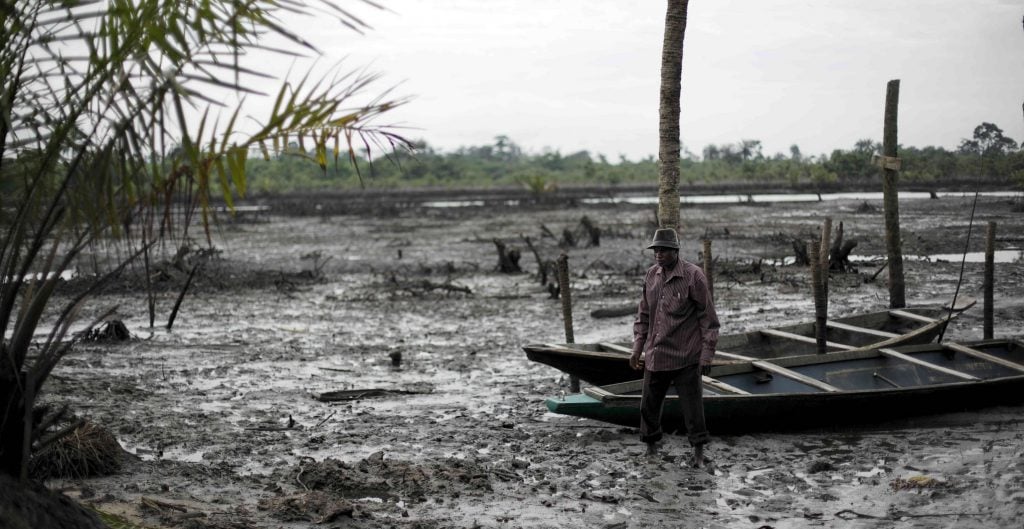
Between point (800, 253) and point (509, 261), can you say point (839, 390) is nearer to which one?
point (800, 253)

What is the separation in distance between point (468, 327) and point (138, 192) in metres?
10.4

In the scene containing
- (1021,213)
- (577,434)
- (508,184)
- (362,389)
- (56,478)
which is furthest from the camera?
(508,184)

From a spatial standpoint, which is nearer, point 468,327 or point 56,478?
point 56,478

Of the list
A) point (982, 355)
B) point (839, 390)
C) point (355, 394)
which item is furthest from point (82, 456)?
point (982, 355)

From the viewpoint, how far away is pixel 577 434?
831 cm

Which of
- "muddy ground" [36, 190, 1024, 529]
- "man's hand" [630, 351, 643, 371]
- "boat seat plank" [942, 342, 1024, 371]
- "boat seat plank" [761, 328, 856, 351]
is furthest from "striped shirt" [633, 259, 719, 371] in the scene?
"boat seat plank" [942, 342, 1024, 371]

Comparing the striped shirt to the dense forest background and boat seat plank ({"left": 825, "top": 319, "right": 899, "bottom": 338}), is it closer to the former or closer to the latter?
boat seat plank ({"left": 825, "top": 319, "right": 899, "bottom": 338})

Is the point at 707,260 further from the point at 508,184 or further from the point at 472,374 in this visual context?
the point at 508,184

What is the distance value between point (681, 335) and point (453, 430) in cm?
245

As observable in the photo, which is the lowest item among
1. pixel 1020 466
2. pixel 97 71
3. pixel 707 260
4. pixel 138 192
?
pixel 1020 466

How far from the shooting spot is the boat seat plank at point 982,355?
9026 millimetres

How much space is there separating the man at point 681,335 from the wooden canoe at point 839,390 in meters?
0.42

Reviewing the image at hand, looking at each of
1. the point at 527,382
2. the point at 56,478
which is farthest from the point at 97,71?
the point at 527,382

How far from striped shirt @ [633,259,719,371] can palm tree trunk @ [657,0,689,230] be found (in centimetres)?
246
